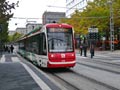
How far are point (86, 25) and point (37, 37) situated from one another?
45.4 meters

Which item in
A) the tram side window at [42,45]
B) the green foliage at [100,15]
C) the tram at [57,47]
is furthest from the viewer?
the green foliage at [100,15]

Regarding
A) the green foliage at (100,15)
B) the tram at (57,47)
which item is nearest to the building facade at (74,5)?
the green foliage at (100,15)

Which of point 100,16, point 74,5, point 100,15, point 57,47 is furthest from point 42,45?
point 74,5

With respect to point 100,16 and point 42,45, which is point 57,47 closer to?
point 42,45

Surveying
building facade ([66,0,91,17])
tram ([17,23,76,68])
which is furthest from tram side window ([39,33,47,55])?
building facade ([66,0,91,17])

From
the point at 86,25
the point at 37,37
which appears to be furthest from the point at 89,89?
the point at 86,25

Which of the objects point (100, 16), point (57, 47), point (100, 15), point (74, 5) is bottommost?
point (57, 47)

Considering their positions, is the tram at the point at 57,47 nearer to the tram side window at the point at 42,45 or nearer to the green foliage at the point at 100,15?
the tram side window at the point at 42,45

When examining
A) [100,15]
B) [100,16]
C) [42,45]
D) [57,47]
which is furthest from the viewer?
[100,15]

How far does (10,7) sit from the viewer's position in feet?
62.3

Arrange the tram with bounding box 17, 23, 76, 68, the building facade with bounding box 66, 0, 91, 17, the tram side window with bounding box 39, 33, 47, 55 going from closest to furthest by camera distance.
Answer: the tram with bounding box 17, 23, 76, 68 → the tram side window with bounding box 39, 33, 47, 55 → the building facade with bounding box 66, 0, 91, 17

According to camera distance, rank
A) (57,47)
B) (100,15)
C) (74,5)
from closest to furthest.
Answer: (57,47)
(100,15)
(74,5)

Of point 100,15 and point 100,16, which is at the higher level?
point 100,15

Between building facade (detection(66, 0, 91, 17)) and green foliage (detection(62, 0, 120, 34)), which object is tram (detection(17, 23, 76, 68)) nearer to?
green foliage (detection(62, 0, 120, 34))
